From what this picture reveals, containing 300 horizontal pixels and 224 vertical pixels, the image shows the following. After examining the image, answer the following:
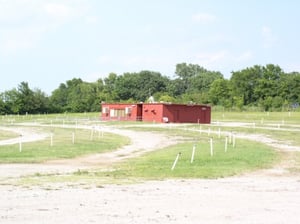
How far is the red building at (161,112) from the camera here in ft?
238

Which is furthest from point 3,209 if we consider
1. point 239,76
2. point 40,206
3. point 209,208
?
point 239,76

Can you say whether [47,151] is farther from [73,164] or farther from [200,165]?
[200,165]

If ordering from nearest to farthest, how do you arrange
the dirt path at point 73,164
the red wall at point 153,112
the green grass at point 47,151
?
the dirt path at point 73,164 → the green grass at point 47,151 → the red wall at point 153,112

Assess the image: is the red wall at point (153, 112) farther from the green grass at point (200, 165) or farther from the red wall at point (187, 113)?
the green grass at point (200, 165)

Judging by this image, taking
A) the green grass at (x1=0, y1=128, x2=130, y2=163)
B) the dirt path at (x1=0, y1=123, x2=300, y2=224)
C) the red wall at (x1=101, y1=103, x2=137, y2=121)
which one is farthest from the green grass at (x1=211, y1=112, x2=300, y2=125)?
the dirt path at (x1=0, y1=123, x2=300, y2=224)

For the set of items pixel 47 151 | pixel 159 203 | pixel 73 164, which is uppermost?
pixel 159 203

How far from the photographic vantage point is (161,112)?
7206 centimetres

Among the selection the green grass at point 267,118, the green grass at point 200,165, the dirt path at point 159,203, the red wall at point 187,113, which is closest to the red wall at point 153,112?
the red wall at point 187,113

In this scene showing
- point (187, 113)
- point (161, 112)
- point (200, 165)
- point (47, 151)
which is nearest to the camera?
point (200, 165)

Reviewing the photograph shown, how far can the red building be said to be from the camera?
238 feet

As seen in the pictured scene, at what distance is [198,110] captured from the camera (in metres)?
76.0

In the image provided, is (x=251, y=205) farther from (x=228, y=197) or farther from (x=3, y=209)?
(x=3, y=209)

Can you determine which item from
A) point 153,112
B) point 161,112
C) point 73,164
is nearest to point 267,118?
point 161,112

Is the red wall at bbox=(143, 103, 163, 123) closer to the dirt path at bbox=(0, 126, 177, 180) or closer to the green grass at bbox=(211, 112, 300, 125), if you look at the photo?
the green grass at bbox=(211, 112, 300, 125)
